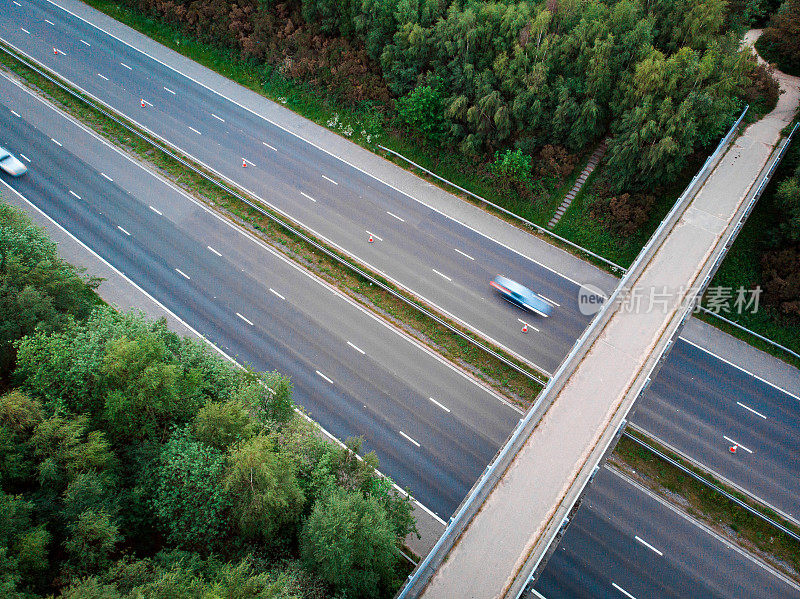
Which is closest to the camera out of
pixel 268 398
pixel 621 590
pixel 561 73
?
pixel 268 398

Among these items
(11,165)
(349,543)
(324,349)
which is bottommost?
(349,543)

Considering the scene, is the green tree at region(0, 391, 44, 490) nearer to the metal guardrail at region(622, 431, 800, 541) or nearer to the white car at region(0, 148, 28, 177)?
the white car at region(0, 148, 28, 177)

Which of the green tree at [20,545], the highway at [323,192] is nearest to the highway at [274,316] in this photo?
the highway at [323,192]

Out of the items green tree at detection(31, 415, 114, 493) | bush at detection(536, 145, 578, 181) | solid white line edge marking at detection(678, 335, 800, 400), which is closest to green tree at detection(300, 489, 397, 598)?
green tree at detection(31, 415, 114, 493)

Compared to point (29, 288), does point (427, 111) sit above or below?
above

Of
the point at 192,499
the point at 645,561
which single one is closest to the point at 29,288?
the point at 192,499

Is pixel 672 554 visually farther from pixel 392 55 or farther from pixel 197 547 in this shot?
pixel 392 55

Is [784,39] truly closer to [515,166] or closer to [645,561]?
[515,166]

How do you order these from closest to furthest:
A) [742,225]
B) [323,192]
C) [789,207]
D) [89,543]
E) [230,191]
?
[89,543] → [742,225] → [789,207] → [230,191] → [323,192]
